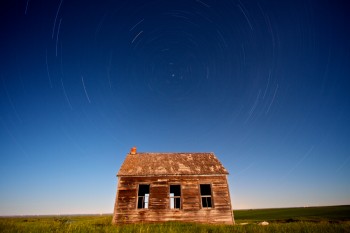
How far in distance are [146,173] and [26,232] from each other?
834cm

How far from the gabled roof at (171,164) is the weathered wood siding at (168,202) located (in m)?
0.42

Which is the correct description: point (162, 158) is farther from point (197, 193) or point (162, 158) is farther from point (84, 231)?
point (84, 231)

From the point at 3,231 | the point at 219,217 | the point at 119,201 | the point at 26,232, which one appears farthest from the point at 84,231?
the point at 219,217

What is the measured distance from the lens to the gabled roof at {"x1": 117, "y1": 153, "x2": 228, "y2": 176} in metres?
15.1

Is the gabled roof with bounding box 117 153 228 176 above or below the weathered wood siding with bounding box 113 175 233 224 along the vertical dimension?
above

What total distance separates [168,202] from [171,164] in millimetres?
3163

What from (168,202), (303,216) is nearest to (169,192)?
(168,202)

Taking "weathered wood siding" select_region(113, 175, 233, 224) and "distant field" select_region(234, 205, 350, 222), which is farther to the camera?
"distant field" select_region(234, 205, 350, 222)

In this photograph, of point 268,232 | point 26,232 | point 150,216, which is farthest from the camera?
point 150,216

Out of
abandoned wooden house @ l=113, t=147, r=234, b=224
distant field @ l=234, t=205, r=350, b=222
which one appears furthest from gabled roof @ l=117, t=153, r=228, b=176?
distant field @ l=234, t=205, r=350, b=222

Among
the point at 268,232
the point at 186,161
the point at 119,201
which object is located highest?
the point at 186,161

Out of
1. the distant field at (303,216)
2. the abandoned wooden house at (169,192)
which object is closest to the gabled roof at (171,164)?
the abandoned wooden house at (169,192)

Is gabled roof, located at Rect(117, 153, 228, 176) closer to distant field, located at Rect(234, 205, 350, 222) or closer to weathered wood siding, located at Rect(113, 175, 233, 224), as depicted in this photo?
weathered wood siding, located at Rect(113, 175, 233, 224)

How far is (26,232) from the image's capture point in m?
7.27
